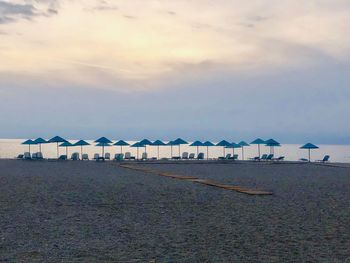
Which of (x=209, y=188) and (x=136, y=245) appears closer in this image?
(x=136, y=245)

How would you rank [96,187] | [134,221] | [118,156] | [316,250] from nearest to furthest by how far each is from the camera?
[316,250] < [134,221] < [96,187] < [118,156]

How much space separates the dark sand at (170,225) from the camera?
20.7 feet

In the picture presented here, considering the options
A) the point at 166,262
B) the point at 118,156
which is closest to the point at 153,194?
the point at 166,262

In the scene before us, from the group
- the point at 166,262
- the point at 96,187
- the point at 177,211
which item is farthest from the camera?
the point at 96,187

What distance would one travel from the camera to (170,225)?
334 inches

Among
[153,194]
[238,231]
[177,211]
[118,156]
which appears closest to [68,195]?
[153,194]

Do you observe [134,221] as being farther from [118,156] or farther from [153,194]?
[118,156]

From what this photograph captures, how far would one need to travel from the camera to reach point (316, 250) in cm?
657

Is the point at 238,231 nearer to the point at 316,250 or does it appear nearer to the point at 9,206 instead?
the point at 316,250

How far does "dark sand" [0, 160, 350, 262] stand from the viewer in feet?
20.7

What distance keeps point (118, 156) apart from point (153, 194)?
981 inches

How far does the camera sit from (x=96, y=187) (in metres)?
14.9

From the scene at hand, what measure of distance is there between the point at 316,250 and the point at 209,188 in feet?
28.3

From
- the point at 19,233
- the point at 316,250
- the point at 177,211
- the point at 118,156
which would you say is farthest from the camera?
the point at 118,156
